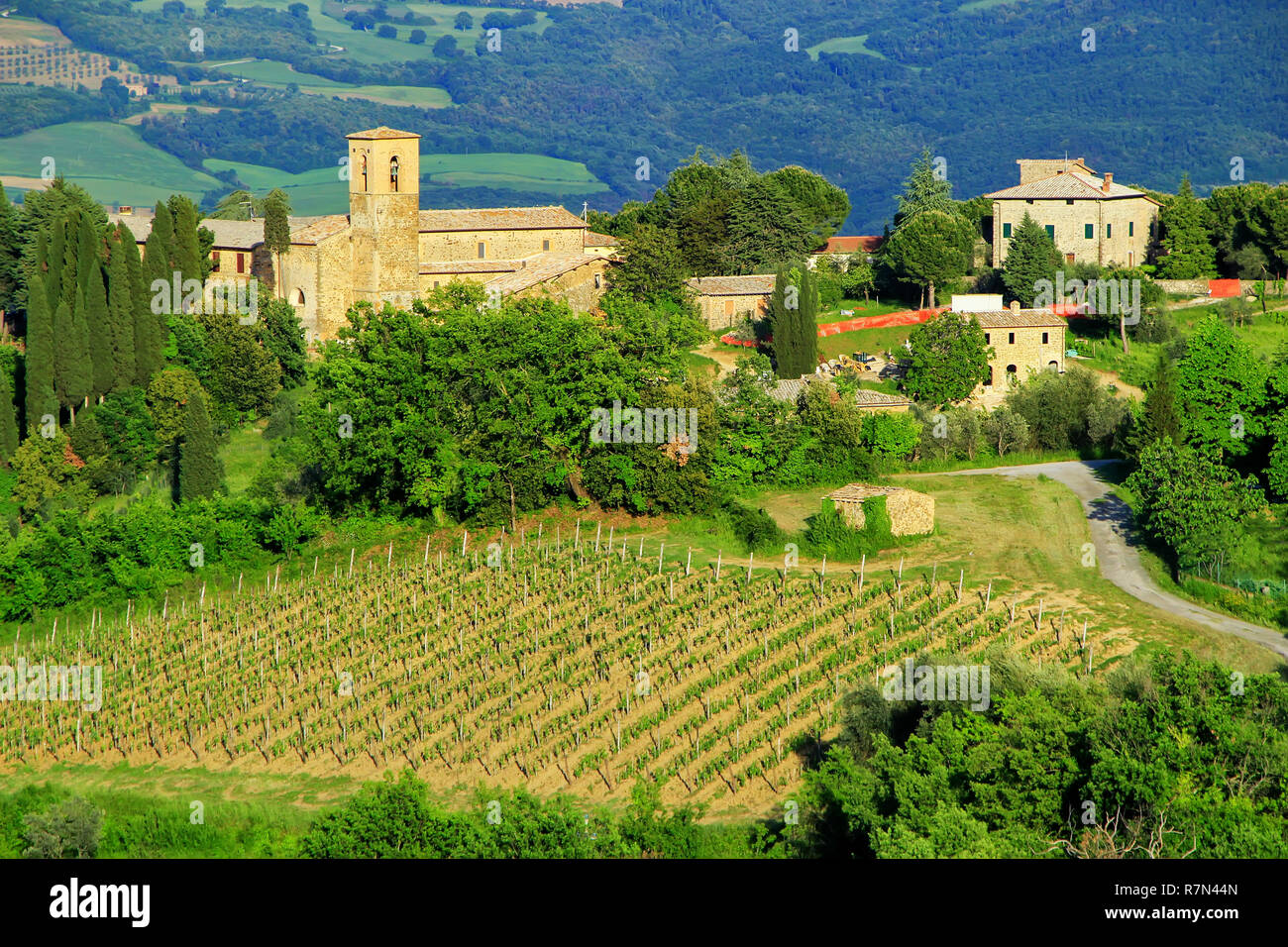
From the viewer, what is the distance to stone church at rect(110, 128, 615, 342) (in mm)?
65875

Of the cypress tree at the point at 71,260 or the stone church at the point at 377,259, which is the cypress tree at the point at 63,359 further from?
the stone church at the point at 377,259

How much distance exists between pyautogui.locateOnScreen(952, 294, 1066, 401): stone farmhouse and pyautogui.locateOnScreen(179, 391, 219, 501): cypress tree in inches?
992

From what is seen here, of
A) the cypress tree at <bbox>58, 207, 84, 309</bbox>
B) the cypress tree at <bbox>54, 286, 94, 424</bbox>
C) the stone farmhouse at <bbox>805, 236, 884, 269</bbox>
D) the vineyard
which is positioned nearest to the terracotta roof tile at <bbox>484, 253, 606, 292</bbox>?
the stone farmhouse at <bbox>805, 236, 884, 269</bbox>

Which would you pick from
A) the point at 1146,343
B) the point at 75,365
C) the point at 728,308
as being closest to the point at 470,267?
the point at 728,308

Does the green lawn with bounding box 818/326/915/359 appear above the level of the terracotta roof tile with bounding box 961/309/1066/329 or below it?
below

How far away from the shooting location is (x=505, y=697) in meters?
34.8

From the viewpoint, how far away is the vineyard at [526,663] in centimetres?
3262

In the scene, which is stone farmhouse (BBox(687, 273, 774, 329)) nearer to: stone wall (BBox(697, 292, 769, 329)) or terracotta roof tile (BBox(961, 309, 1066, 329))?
stone wall (BBox(697, 292, 769, 329))

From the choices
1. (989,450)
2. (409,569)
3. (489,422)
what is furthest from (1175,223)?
(409,569)

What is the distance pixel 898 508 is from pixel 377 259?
101ft

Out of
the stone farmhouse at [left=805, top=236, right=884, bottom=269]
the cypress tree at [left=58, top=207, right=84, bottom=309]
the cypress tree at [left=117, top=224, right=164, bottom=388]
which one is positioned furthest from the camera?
the stone farmhouse at [left=805, top=236, right=884, bottom=269]

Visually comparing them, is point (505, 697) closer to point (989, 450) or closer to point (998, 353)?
point (989, 450)

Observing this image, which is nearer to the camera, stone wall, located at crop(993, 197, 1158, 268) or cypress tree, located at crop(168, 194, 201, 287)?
cypress tree, located at crop(168, 194, 201, 287)

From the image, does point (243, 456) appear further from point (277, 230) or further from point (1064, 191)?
point (1064, 191)
